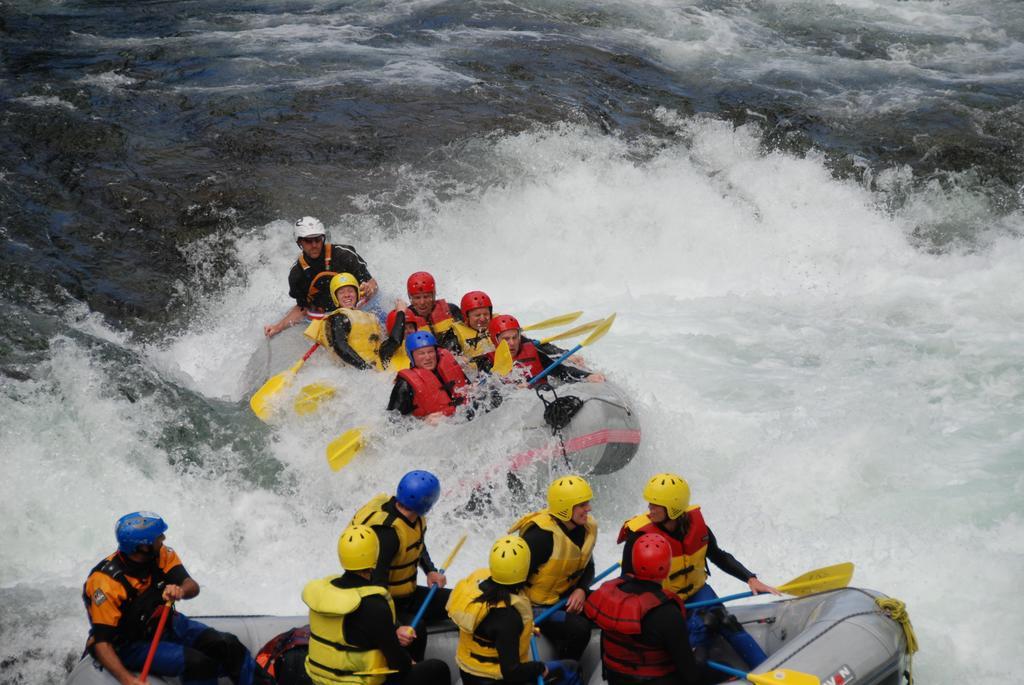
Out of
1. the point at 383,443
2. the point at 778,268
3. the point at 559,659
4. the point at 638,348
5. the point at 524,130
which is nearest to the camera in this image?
the point at 559,659

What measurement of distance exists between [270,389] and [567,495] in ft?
12.6

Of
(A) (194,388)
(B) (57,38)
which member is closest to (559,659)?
(A) (194,388)

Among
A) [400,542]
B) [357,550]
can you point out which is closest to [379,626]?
[357,550]

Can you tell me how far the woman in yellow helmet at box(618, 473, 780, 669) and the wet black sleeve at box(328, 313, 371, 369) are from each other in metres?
3.50

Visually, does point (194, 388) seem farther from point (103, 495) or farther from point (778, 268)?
point (778, 268)

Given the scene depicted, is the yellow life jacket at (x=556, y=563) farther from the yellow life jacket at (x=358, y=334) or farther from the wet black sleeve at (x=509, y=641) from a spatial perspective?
the yellow life jacket at (x=358, y=334)

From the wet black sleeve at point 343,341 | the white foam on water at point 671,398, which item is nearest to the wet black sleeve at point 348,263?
the wet black sleeve at point 343,341

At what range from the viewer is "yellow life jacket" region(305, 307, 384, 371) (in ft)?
27.1

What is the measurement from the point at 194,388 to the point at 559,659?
16.9 feet

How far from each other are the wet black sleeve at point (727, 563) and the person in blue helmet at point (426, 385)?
2.52 metres

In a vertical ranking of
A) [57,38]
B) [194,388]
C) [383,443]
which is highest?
[57,38]

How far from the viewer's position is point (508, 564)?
4.58 m

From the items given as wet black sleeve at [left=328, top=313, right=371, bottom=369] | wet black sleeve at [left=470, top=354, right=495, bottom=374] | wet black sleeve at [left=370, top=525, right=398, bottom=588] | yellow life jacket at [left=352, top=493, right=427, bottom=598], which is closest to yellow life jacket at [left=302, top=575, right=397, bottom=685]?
wet black sleeve at [left=370, top=525, right=398, bottom=588]

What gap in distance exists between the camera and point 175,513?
24.6ft
